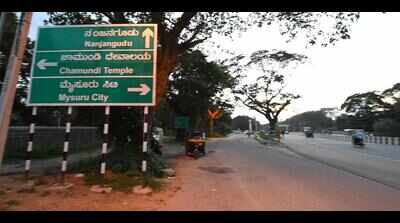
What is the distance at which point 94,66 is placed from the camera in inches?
370

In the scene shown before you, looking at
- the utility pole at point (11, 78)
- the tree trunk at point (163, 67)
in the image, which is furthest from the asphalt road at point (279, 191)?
the utility pole at point (11, 78)

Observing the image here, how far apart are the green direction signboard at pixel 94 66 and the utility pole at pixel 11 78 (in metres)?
2.07

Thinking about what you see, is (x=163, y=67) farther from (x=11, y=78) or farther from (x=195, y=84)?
(x=195, y=84)

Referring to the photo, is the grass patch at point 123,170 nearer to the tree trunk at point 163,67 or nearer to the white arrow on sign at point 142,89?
the white arrow on sign at point 142,89

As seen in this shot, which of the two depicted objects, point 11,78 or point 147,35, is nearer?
point 11,78

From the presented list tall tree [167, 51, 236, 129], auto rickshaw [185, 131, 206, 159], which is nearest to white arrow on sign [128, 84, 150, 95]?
auto rickshaw [185, 131, 206, 159]

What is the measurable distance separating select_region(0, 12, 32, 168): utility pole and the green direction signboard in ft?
6.80

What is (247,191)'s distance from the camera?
8453 mm

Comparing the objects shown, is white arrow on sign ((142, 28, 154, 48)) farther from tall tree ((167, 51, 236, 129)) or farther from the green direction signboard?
tall tree ((167, 51, 236, 129))

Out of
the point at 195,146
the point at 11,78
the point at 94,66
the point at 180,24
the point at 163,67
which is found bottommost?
the point at 195,146

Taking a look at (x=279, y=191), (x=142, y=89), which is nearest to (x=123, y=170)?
(x=142, y=89)

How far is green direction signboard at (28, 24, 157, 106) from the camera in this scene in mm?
9305

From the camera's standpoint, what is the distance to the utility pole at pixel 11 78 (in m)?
6.80

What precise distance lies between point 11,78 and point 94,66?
2607 mm
